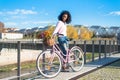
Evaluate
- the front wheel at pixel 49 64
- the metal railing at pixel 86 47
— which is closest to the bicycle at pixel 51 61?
the front wheel at pixel 49 64

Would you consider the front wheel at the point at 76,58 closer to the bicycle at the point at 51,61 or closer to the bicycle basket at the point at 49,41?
the bicycle at the point at 51,61

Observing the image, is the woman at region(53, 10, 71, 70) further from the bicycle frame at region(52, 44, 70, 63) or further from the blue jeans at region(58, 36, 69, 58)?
the bicycle frame at region(52, 44, 70, 63)

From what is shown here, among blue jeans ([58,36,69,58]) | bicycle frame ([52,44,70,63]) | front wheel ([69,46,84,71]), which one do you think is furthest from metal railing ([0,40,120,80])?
front wheel ([69,46,84,71])

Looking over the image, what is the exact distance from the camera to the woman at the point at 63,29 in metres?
8.63

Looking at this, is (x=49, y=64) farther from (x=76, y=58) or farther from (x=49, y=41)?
(x=76, y=58)

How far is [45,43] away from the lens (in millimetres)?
8086

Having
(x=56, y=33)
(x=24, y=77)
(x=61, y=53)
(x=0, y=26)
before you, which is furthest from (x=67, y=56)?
(x=0, y=26)

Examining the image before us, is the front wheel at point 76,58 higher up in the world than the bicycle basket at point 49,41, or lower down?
lower down

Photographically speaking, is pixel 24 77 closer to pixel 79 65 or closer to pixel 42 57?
pixel 42 57

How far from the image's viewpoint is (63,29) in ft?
28.5

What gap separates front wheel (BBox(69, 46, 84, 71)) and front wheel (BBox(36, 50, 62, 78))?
92 cm

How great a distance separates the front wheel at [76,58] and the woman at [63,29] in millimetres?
401

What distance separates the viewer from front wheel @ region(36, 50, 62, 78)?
7.93 meters

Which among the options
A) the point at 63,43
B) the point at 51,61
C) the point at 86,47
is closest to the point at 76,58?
the point at 63,43
